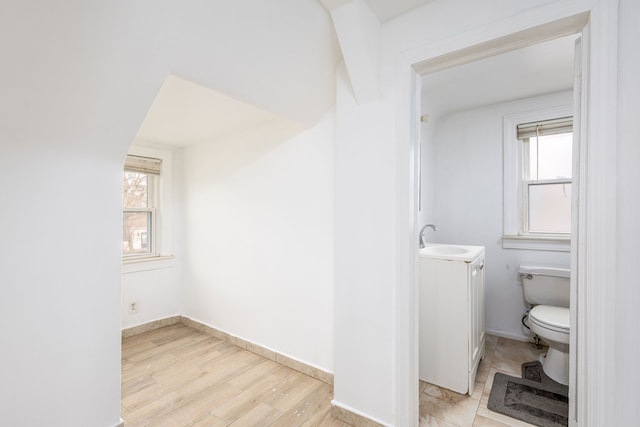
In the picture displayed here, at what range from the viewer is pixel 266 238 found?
2.59m

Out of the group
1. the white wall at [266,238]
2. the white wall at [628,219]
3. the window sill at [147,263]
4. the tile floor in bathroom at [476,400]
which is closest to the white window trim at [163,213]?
the window sill at [147,263]

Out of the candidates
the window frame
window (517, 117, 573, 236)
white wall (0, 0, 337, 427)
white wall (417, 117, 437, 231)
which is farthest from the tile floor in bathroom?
the window frame

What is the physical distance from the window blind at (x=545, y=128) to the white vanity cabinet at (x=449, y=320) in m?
1.52

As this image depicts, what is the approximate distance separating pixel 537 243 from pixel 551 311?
676mm

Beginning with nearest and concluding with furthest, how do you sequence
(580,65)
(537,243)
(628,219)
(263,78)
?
(628,219) → (580,65) → (263,78) → (537,243)

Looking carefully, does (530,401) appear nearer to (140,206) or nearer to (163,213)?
(163,213)

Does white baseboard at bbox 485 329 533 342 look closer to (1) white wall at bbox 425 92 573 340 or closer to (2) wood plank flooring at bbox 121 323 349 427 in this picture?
(1) white wall at bbox 425 92 573 340

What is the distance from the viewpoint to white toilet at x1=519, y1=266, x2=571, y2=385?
2.09 m

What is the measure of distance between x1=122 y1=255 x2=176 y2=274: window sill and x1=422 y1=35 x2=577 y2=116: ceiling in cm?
315

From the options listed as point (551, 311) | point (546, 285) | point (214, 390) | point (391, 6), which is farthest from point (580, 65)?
point (214, 390)

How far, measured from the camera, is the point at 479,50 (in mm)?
1396

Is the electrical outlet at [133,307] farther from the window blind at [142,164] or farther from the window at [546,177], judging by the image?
the window at [546,177]

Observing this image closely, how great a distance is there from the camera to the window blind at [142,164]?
3031 mm

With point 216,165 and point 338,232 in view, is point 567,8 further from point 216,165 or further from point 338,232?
point 216,165
